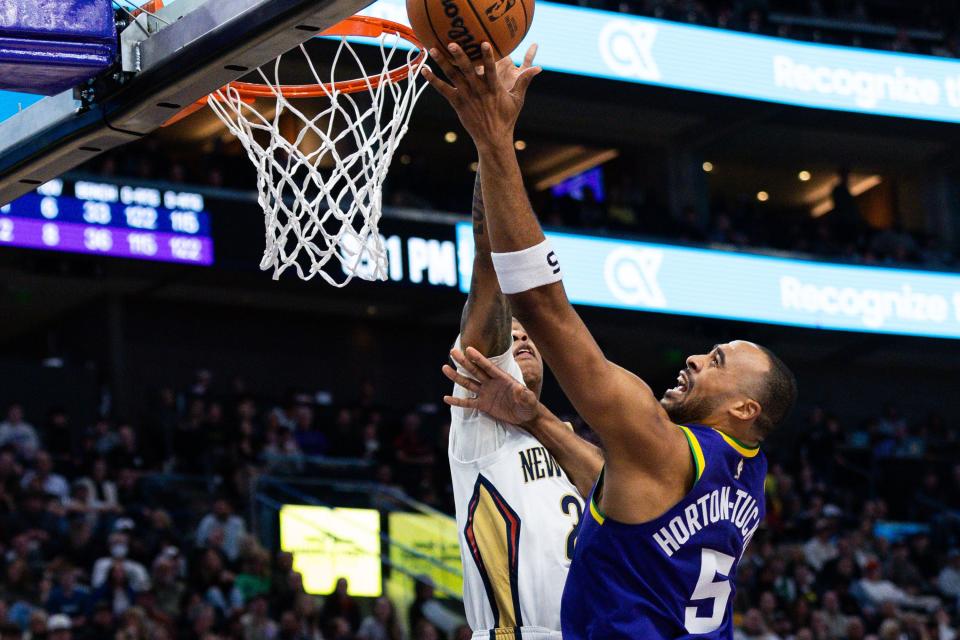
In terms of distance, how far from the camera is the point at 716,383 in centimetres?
357

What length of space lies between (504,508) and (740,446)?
Answer: 3.28 ft

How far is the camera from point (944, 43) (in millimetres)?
23453

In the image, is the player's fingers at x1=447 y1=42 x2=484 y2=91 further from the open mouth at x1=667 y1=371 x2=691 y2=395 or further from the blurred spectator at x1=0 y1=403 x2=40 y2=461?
the blurred spectator at x1=0 y1=403 x2=40 y2=461

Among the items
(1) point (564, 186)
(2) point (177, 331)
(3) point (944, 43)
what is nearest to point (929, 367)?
(3) point (944, 43)

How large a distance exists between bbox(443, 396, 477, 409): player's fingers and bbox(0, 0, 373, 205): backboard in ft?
3.39

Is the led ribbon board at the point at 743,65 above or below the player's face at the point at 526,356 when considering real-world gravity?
above

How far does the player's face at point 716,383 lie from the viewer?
355 centimetres

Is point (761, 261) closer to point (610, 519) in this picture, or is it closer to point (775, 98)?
point (775, 98)

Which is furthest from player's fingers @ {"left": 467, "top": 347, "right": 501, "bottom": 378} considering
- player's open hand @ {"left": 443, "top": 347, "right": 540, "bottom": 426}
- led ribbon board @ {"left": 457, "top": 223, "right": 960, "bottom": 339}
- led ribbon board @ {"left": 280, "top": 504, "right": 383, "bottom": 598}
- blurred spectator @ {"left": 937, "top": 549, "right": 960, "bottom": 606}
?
led ribbon board @ {"left": 457, "top": 223, "right": 960, "bottom": 339}

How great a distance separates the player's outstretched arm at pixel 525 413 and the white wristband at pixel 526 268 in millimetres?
914

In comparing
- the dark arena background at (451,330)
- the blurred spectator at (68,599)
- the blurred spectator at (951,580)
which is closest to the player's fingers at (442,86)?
the dark arena background at (451,330)

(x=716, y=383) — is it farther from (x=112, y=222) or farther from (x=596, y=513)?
(x=112, y=222)

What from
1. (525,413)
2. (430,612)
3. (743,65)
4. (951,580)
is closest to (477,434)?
(525,413)

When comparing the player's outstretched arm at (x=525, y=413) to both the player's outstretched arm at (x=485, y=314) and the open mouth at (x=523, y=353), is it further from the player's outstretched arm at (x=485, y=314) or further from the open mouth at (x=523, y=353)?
the open mouth at (x=523, y=353)
